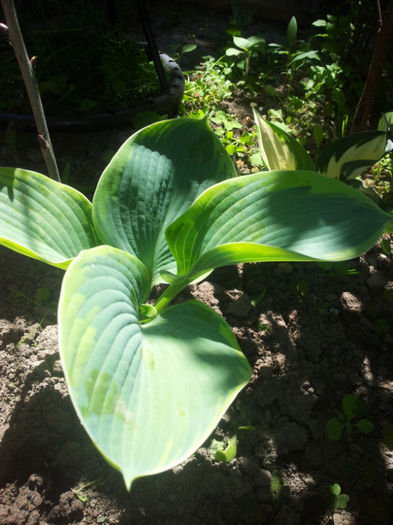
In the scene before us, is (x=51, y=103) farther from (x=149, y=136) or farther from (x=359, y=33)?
(x=359, y=33)

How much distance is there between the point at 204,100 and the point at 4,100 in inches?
36.1

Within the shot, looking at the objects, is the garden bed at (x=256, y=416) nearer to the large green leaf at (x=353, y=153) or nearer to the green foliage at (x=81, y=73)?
the large green leaf at (x=353, y=153)

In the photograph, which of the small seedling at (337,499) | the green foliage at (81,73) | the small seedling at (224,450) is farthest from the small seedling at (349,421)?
the green foliage at (81,73)

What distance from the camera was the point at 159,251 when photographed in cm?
122

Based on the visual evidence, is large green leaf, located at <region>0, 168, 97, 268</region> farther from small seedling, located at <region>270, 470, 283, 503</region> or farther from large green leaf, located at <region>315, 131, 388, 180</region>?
large green leaf, located at <region>315, 131, 388, 180</region>

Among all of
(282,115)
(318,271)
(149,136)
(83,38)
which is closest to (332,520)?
(318,271)

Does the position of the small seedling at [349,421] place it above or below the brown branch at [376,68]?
below

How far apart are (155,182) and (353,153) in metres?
0.81

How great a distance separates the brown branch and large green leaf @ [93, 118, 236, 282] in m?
0.85

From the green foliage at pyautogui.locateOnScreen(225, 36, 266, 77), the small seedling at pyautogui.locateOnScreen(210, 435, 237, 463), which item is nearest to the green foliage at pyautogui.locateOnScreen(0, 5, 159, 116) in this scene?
the green foliage at pyautogui.locateOnScreen(225, 36, 266, 77)

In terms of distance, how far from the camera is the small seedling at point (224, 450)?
115 centimetres

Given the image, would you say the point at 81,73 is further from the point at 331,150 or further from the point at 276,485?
the point at 276,485

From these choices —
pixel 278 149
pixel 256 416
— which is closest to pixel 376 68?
pixel 278 149

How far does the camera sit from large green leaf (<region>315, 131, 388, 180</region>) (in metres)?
1.53
